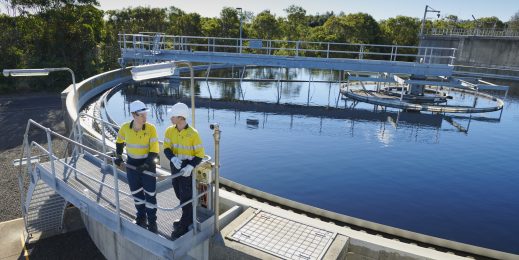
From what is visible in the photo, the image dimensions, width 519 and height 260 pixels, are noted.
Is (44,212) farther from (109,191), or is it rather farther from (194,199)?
(194,199)

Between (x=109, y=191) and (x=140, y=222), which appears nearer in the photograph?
(x=140, y=222)

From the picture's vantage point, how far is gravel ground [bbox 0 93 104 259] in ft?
24.8

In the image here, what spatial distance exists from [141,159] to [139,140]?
333mm

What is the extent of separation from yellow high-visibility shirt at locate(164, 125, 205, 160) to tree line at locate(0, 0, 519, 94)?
21.1 metres

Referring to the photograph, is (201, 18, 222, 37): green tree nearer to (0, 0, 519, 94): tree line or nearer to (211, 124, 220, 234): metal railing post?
(0, 0, 519, 94): tree line

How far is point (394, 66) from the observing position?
2138cm

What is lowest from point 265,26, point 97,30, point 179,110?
point 179,110

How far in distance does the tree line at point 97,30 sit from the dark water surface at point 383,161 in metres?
6.89

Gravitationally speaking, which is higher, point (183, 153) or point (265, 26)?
point (265, 26)

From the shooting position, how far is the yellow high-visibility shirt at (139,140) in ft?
16.4

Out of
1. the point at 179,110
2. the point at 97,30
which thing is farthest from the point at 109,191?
the point at 97,30

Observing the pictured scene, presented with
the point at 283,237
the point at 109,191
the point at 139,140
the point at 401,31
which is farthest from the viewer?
the point at 401,31

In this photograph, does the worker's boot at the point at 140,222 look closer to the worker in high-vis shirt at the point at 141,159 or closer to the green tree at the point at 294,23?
the worker in high-vis shirt at the point at 141,159

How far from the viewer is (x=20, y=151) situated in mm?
12203
